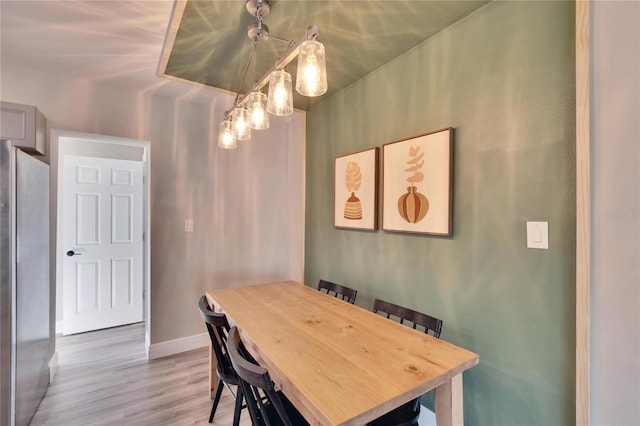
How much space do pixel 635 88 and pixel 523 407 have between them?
1363mm

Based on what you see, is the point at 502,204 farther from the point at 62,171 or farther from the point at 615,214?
the point at 62,171

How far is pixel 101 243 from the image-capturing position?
318cm

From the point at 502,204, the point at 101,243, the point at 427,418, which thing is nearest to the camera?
the point at 502,204

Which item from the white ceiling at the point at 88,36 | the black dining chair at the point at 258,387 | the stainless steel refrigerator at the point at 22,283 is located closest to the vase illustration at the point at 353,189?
the black dining chair at the point at 258,387

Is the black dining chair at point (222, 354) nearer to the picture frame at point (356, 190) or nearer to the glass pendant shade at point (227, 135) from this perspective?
the glass pendant shade at point (227, 135)

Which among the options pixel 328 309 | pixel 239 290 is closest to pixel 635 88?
pixel 328 309

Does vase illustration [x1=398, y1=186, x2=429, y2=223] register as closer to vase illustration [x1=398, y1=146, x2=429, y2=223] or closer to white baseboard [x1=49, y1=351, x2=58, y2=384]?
vase illustration [x1=398, y1=146, x2=429, y2=223]

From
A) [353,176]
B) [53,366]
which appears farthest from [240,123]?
[53,366]

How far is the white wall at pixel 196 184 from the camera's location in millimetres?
2272

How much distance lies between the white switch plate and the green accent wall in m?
0.02

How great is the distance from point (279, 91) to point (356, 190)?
1151 mm

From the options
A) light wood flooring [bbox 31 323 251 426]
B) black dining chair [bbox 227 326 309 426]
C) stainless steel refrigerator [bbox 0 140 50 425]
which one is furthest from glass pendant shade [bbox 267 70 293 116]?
Result: light wood flooring [bbox 31 323 251 426]

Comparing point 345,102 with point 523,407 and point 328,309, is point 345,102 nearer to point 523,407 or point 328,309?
point 328,309

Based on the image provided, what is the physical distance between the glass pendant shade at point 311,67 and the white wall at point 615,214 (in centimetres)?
104
